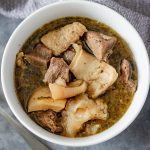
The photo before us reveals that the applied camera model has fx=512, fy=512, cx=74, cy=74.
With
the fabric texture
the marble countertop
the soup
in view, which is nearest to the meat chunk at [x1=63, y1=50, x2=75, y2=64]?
the soup

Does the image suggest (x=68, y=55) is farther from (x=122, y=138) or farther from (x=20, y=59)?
(x=122, y=138)

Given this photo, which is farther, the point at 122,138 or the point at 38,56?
the point at 122,138

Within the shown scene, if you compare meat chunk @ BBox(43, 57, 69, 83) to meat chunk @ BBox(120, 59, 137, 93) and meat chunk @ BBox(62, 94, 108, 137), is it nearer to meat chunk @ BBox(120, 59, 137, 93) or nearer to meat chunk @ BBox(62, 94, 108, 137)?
meat chunk @ BBox(62, 94, 108, 137)

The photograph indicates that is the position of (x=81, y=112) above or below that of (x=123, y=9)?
below

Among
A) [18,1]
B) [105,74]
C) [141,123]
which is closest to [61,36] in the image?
[105,74]

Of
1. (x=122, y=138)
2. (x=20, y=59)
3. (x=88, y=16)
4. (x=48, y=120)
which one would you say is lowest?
(x=122, y=138)

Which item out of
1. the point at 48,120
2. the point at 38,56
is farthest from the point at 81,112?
the point at 38,56
